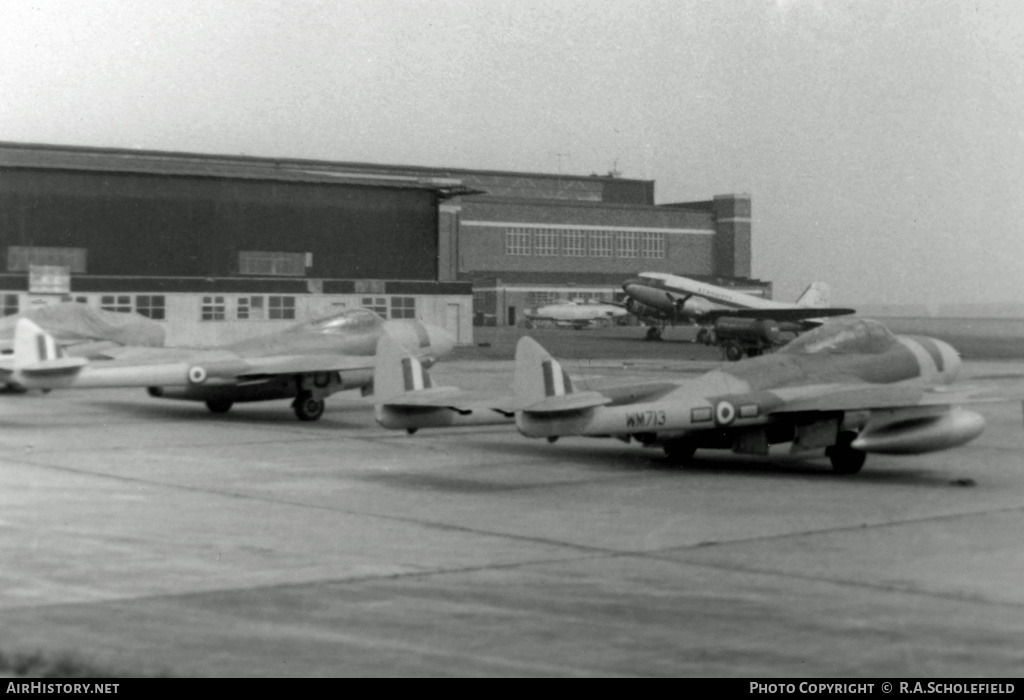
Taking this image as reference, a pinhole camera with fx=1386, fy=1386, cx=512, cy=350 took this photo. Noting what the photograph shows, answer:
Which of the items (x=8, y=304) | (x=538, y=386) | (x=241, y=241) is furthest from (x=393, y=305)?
(x=538, y=386)

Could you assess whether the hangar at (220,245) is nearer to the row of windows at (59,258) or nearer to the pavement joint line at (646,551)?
the row of windows at (59,258)

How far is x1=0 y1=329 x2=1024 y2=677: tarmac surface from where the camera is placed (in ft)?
26.0

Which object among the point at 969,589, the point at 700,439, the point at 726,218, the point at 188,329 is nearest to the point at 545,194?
the point at 726,218

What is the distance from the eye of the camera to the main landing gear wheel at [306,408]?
24.8 metres

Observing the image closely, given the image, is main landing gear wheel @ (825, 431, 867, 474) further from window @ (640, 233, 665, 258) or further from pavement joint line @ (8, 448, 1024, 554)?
window @ (640, 233, 665, 258)

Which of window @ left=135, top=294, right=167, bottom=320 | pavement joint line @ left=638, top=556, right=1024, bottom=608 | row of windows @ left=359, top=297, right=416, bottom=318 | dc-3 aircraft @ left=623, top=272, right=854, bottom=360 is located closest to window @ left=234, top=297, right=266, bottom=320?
window @ left=135, top=294, right=167, bottom=320

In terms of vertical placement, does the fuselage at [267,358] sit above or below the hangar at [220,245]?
below

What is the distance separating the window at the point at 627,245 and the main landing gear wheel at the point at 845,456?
264ft

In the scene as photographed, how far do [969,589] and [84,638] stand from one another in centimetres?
599

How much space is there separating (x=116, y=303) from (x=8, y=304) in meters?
4.53

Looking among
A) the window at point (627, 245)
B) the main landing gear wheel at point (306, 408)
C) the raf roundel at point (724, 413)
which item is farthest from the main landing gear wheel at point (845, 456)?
the window at point (627, 245)
